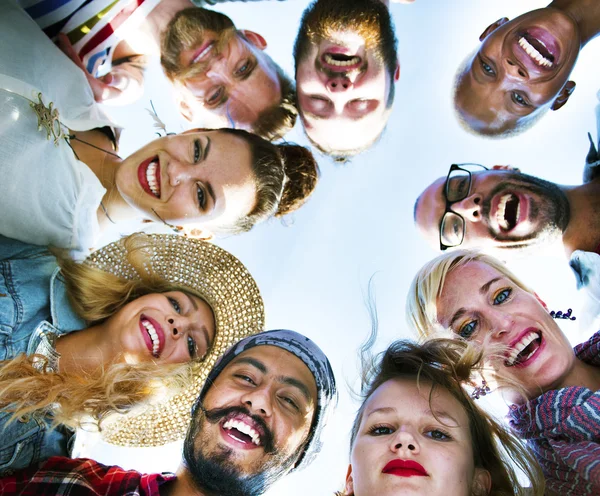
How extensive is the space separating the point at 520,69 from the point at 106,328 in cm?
257

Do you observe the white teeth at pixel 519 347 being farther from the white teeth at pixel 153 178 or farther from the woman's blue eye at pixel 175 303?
the white teeth at pixel 153 178

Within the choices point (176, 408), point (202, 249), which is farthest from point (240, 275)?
point (176, 408)

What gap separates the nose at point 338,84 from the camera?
294 cm

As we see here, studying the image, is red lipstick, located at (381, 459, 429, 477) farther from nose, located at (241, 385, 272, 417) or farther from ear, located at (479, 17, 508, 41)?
ear, located at (479, 17, 508, 41)

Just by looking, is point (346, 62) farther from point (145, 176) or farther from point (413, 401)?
point (413, 401)

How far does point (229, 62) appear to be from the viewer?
3.11 meters

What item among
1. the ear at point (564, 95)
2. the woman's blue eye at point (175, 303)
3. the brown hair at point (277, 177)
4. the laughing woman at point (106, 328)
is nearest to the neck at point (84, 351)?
the laughing woman at point (106, 328)

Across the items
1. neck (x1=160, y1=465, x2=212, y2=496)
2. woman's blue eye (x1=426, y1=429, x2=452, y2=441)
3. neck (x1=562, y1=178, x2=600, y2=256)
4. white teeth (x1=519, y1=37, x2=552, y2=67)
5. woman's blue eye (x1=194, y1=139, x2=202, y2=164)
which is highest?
white teeth (x1=519, y1=37, x2=552, y2=67)

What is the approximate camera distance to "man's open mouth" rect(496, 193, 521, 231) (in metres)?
3.04

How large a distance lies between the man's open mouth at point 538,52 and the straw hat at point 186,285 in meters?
1.94

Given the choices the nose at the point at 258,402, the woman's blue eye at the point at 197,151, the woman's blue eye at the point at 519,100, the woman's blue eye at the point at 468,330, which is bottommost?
the nose at the point at 258,402

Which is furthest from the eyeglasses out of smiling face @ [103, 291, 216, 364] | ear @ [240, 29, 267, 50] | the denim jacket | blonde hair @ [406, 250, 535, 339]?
the denim jacket

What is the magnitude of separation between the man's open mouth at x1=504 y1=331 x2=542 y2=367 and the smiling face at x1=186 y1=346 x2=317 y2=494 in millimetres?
941

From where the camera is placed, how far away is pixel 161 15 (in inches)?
124
